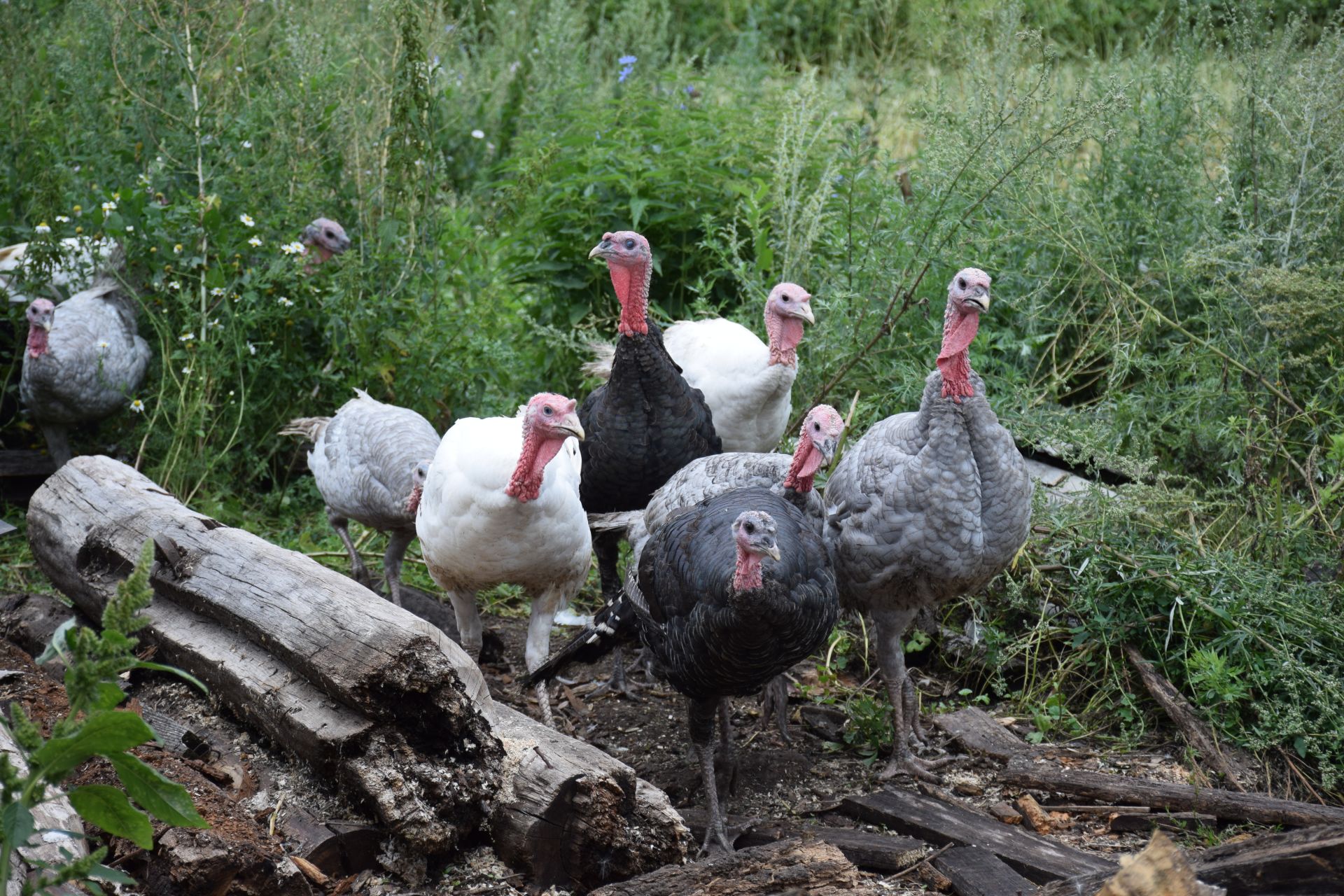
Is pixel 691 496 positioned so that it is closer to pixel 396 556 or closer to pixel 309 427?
pixel 396 556

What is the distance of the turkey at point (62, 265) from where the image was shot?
5.82 metres

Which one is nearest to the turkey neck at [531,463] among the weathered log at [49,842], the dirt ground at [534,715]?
the dirt ground at [534,715]

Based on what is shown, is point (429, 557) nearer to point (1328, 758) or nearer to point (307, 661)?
point (307, 661)

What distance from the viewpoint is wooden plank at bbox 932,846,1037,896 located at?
3236mm

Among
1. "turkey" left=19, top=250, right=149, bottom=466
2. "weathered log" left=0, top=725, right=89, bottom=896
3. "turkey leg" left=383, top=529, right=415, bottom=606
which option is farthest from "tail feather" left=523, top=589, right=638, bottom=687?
"turkey" left=19, top=250, right=149, bottom=466

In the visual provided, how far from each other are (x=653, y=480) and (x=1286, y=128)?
310cm

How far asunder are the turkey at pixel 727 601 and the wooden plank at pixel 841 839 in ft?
0.35

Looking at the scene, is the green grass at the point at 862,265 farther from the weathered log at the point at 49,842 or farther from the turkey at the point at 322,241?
the weathered log at the point at 49,842

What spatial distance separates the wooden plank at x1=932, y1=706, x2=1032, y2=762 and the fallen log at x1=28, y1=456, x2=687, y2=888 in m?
1.44

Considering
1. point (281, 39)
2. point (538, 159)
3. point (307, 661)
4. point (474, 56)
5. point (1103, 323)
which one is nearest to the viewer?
point (307, 661)

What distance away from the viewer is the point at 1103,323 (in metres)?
5.72

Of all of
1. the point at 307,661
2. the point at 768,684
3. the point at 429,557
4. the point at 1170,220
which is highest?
the point at 1170,220

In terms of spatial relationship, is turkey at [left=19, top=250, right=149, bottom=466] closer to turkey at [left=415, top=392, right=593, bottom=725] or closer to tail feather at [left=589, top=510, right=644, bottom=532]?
turkey at [left=415, top=392, right=593, bottom=725]

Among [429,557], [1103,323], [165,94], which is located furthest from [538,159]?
[1103,323]
